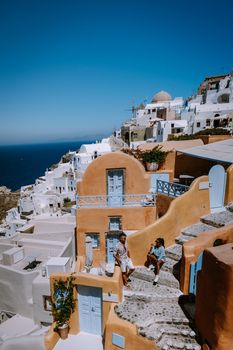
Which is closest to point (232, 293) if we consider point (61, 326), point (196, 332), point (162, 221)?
point (196, 332)

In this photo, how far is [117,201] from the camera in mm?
12391

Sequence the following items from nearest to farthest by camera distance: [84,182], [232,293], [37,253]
Result: [232,293]
[84,182]
[37,253]

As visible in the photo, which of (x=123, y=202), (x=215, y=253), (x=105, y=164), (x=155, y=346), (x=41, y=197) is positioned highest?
(x=105, y=164)

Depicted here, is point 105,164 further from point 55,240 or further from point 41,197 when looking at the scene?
point 41,197

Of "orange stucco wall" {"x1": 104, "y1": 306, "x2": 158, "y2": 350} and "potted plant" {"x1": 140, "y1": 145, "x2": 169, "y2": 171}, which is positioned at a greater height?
"potted plant" {"x1": 140, "y1": 145, "x2": 169, "y2": 171}

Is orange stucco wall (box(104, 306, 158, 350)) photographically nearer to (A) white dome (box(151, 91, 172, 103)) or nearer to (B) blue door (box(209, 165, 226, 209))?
(B) blue door (box(209, 165, 226, 209))

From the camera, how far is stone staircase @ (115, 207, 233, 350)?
19.3 feet

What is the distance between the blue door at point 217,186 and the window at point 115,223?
198 inches

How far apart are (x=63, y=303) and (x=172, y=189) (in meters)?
7.50

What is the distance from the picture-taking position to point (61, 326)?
304 inches

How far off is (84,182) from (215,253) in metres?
8.68

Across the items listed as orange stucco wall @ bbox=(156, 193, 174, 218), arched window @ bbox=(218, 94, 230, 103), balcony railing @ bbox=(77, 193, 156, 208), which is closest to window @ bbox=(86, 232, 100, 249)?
balcony railing @ bbox=(77, 193, 156, 208)

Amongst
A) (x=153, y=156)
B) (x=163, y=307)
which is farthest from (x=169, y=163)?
(x=163, y=307)

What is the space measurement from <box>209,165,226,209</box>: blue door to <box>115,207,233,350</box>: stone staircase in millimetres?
1346
